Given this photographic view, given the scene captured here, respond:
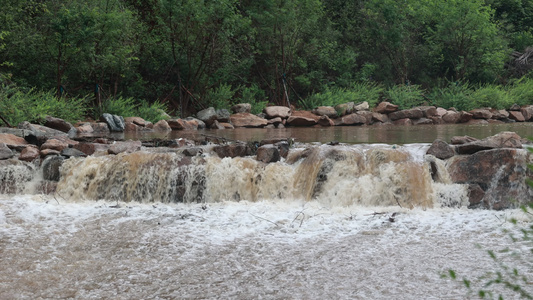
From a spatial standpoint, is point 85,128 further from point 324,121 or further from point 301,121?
point 324,121

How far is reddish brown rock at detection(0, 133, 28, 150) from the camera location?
9.77m

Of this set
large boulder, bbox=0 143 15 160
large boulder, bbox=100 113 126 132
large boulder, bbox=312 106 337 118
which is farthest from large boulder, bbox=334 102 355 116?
large boulder, bbox=0 143 15 160

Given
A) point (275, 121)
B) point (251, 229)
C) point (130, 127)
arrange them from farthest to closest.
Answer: point (275, 121) < point (130, 127) < point (251, 229)

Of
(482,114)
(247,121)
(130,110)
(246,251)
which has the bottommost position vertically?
(246,251)

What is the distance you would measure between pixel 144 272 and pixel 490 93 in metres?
19.1

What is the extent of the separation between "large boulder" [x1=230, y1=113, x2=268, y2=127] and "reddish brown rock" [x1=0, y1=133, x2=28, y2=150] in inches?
301

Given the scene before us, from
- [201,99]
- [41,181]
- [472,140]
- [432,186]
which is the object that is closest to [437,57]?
[201,99]

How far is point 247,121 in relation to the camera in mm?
17109

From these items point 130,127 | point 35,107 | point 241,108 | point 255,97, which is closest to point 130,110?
point 130,127

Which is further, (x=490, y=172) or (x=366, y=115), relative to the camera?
(x=366, y=115)

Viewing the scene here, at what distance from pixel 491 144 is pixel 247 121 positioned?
9.92 m

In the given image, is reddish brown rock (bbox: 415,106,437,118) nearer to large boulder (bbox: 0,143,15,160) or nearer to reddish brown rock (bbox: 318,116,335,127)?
reddish brown rock (bbox: 318,116,335,127)

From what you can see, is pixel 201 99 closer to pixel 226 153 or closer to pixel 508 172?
pixel 226 153

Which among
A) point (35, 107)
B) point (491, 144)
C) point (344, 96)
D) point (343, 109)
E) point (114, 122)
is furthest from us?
point (344, 96)
